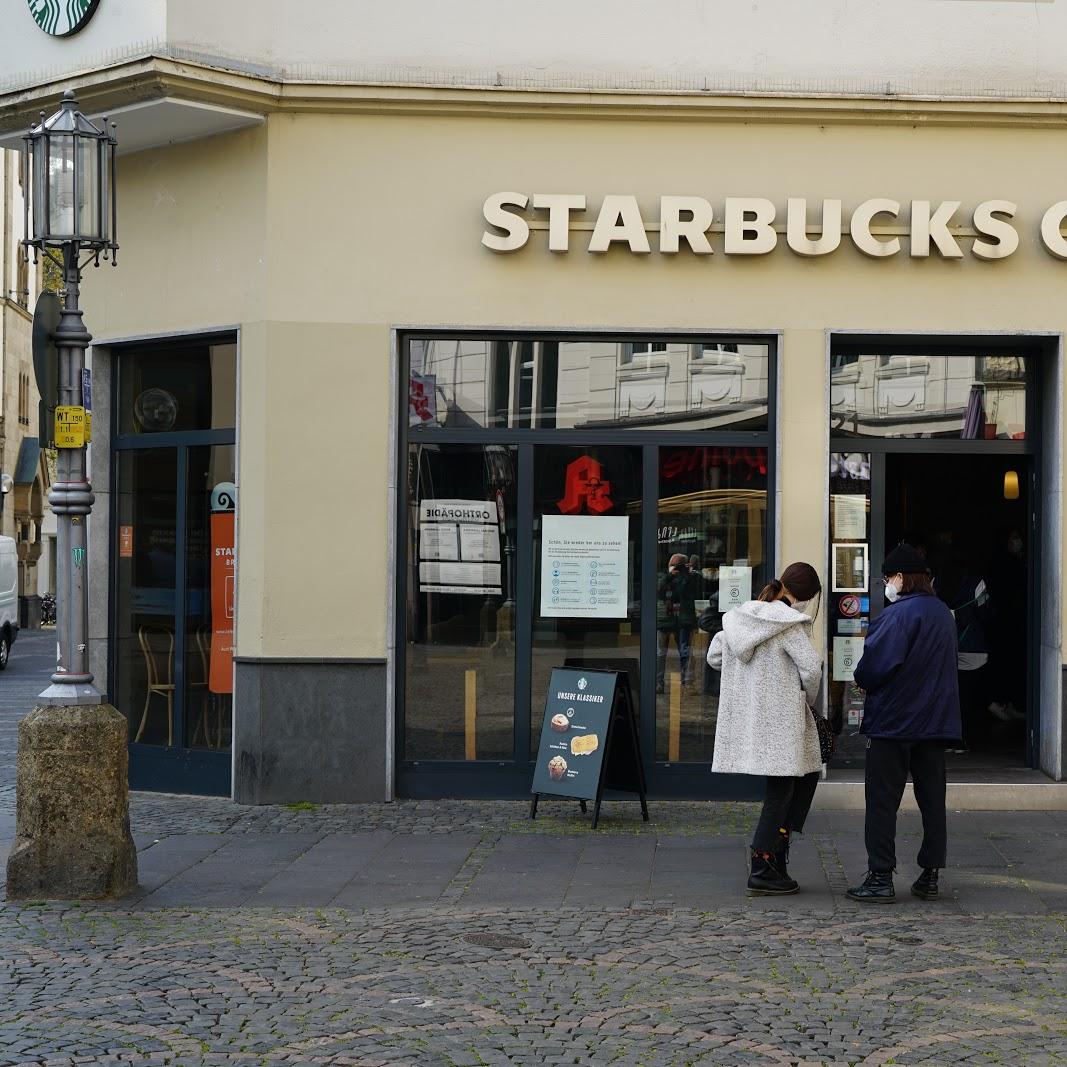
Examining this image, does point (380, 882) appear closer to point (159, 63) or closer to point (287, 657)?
point (287, 657)

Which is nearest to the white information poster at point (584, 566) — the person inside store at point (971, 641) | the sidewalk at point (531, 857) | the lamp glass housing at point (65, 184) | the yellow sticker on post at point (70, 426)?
the sidewalk at point (531, 857)

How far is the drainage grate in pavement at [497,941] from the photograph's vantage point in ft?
22.7

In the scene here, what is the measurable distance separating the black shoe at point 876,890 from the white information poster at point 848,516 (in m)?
3.69

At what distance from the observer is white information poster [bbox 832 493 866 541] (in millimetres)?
11039

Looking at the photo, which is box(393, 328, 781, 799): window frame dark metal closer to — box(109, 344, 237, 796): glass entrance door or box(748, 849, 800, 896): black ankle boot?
box(109, 344, 237, 796): glass entrance door

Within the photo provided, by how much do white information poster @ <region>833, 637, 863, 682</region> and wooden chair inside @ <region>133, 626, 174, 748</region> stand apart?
16.2 feet

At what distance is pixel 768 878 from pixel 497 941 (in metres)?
1.66

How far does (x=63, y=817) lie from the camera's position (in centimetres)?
777

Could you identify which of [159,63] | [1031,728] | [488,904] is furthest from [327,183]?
[1031,728]

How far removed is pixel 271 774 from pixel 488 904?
3241 millimetres

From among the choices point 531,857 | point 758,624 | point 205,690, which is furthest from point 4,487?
Result: point 758,624

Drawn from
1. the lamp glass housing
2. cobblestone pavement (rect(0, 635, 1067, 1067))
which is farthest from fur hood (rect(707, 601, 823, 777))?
the lamp glass housing

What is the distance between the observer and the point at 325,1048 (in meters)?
5.48

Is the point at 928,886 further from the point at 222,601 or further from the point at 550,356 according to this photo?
the point at 222,601
